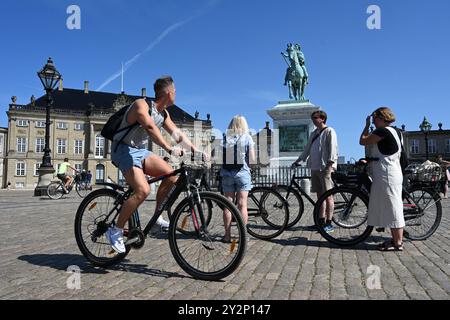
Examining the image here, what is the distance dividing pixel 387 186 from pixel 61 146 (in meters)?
77.1

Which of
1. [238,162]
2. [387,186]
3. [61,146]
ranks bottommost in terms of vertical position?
[387,186]

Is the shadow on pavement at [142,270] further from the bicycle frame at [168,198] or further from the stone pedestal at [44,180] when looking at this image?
the stone pedestal at [44,180]

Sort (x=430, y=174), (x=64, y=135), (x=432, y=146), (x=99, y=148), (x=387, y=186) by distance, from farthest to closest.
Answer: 1. (x=432, y=146)
2. (x=99, y=148)
3. (x=64, y=135)
4. (x=430, y=174)
5. (x=387, y=186)

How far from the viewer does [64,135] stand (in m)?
73.2

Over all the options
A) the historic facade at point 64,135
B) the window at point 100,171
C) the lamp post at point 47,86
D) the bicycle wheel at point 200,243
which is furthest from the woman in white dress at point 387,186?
the window at point 100,171

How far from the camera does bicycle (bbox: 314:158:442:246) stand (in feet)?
17.1

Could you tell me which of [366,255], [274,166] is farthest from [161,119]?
[274,166]

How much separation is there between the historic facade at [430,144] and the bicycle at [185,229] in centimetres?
8106

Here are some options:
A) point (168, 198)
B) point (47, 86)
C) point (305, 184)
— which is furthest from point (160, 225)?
point (47, 86)

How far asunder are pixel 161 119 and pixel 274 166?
14290 millimetres

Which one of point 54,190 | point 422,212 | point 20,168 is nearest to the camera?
point 422,212

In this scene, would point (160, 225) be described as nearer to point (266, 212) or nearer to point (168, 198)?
point (168, 198)
